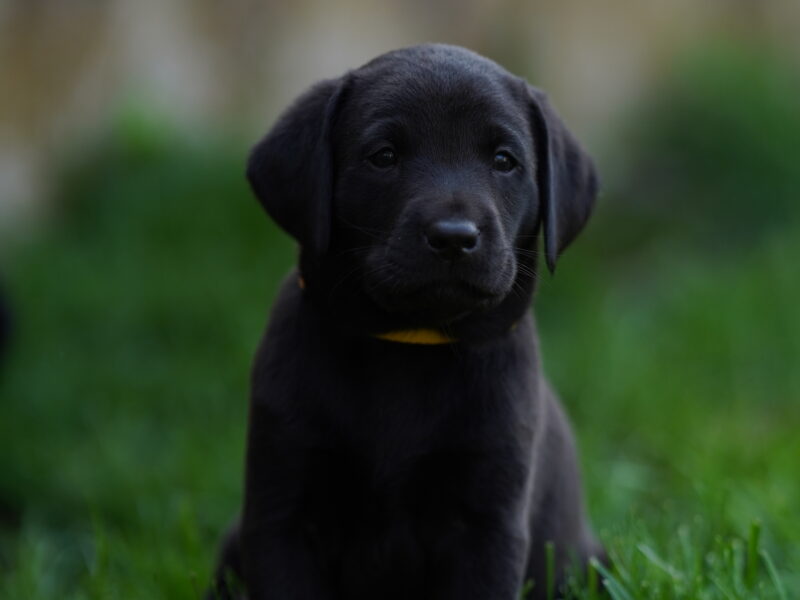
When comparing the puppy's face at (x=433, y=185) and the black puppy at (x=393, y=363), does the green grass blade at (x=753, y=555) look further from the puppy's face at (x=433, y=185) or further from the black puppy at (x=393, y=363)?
the puppy's face at (x=433, y=185)

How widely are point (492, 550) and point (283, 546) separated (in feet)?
1.69

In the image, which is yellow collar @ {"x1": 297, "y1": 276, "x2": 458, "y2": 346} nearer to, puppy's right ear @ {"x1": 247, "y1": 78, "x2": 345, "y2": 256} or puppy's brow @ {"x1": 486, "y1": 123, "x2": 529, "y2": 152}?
puppy's right ear @ {"x1": 247, "y1": 78, "x2": 345, "y2": 256}

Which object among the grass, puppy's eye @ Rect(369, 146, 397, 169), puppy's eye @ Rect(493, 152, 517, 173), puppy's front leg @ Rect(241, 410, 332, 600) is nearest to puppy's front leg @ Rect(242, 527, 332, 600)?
puppy's front leg @ Rect(241, 410, 332, 600)

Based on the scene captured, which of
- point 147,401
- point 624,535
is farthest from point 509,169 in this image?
point 147,401

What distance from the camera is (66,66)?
7.75 m

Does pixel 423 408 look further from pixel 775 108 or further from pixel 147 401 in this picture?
pixel 775 108

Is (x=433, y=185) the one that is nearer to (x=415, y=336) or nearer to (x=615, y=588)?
(x=415, y=336)

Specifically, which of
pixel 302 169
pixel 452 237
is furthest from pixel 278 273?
pixel 452 237

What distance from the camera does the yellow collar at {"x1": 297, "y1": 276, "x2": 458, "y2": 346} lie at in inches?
132

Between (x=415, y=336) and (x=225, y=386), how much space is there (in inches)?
107

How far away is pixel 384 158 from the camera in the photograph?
328 centimetres

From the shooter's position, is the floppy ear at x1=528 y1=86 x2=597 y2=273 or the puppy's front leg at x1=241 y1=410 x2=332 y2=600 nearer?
the puppy's front leg at x1=241 y1=410 x2=332 y2=600

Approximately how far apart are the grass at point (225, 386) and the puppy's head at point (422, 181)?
35.9 inches

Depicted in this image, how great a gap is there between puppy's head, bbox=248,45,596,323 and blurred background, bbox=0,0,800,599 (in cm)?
93
